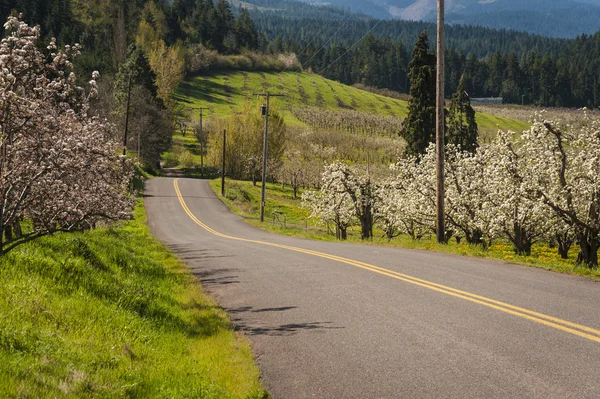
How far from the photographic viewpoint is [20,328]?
18.5 ft

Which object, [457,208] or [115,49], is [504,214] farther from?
[115,49]

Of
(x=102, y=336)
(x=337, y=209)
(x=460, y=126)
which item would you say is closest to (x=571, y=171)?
(x=102, y=336)

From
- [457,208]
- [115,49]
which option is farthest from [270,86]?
[457,208]

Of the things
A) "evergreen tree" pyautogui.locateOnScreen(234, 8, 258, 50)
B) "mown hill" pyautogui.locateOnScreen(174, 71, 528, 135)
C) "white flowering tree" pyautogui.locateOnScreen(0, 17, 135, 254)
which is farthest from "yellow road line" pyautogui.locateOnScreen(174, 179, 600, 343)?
"evergreen tree" pyautogui.locateOnScreen(234, 8, 258, 50)

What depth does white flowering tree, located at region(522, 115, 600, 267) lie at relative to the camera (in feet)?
50.9

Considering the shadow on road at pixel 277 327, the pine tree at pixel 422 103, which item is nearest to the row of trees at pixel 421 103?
the pine tree at pixel 422 103

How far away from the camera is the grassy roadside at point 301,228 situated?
14.4 m

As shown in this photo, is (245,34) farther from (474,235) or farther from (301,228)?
(474,235)

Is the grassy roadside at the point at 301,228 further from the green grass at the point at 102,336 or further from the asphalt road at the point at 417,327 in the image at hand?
the green grass at the point at 102,336

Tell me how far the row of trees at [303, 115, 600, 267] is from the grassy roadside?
1176 millimetres

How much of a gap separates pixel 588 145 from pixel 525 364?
47.9 ft

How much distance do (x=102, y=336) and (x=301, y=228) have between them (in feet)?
120

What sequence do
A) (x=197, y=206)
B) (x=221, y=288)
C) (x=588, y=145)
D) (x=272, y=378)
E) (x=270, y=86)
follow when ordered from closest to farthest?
(x=272, y=378), (x=221, y=288), (x=588, y=145), (x=197, y=206), (x=270, y=86)

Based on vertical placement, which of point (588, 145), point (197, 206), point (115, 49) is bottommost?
point (197, 206)
